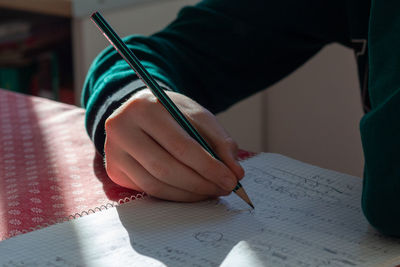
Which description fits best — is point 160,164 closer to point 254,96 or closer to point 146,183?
point 146,183

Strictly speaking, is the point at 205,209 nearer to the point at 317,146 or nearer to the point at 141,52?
the point at 141,52

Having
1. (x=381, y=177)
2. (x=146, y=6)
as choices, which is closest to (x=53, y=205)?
(x=381, y=177)

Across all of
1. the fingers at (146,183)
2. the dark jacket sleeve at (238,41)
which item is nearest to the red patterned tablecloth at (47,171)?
the fingers at (146,183)

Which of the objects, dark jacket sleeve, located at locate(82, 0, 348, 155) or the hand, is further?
dark jacket sleeve, located at locate(82, 0, 348, 155)

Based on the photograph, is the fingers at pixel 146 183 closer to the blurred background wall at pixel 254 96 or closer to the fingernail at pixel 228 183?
the fingernail at pixel 228 183

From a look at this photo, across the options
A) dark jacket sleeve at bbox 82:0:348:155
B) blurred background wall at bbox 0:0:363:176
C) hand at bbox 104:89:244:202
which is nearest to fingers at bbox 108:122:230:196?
hand at bbox 104:89:244:202

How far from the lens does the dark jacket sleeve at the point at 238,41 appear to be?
2.13ft

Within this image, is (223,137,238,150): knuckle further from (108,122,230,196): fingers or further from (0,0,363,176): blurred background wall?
(0,0,363,176): blurred background wall

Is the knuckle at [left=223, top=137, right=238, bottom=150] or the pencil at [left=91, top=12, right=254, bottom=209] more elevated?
the pencil at [left=91, top=12, right=254, bottom=209]

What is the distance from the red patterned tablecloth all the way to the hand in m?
0.02

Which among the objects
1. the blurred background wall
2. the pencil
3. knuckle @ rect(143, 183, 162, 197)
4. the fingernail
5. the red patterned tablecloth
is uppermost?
the pencil

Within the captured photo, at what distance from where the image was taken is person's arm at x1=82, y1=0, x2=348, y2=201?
38 centimetres

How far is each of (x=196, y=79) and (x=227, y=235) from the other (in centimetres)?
35

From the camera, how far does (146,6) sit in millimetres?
1715
